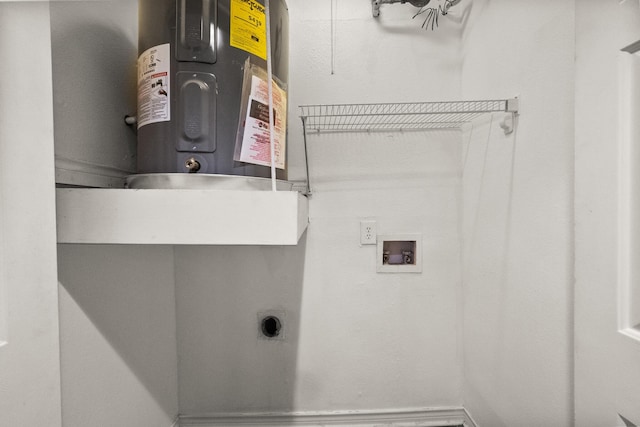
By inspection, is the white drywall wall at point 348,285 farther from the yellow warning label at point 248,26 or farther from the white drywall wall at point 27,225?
the white drywall wall at point 27,225

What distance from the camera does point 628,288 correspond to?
512 mm

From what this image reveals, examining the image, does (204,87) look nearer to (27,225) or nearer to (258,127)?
(258,127)

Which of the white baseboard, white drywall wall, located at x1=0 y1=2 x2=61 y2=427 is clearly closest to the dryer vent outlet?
the white baseboard

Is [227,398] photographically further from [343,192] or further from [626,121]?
[626,121]

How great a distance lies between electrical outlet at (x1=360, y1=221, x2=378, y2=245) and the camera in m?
1.20

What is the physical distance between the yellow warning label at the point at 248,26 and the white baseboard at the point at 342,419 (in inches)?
54.7

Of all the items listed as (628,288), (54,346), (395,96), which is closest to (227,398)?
(54,346)

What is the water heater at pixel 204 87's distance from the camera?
63cm

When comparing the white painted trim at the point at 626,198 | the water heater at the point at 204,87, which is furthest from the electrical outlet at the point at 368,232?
the white painted trim at the point at 626,198

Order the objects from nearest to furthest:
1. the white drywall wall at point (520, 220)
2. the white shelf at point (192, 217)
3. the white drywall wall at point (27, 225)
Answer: the white drywall wall at point (27, 225) < the white shelf at point (192, 217) < the white drywall wall at point (520, 220)

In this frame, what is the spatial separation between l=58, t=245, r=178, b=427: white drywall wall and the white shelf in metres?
0.17

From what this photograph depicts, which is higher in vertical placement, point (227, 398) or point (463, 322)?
point (463, 322)

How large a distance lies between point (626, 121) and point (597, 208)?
0.18 meters

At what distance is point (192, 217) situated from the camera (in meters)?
0.58
